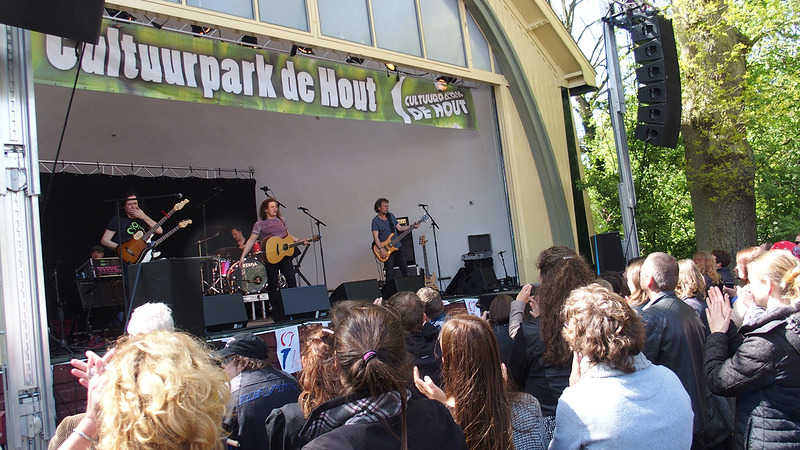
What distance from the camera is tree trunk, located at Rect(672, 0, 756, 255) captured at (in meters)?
8.95

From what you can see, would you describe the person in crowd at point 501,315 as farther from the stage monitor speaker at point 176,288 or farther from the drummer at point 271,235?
the drummer at point 271,235

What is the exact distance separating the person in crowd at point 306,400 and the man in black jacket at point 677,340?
5.15 feet

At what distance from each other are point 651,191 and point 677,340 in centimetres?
826

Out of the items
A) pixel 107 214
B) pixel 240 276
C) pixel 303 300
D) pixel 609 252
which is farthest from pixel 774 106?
pixel 107 214

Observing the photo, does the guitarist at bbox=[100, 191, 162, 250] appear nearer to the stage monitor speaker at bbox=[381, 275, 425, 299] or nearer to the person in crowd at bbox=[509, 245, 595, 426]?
the stage monitor speaker at bbox=[381, 275, 425, 299]

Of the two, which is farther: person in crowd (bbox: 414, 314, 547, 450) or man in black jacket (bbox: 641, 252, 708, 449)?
man in black jacket (bbox: 641, 252, 708, 449)

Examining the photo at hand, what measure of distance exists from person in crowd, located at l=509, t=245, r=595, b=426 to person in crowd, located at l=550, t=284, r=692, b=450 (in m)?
0.52

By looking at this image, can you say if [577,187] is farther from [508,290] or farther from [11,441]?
[11,441]

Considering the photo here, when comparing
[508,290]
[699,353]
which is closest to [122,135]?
[508,290]

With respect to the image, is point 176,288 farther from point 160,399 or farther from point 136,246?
point 160,399

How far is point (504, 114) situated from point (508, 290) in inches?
101

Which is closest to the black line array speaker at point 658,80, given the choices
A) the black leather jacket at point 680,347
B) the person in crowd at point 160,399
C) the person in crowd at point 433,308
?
the person in crowd at point 433,308

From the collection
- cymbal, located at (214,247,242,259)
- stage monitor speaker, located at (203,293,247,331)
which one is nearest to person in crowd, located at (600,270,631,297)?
stage monitor speaker, located at (203,293,247,331)

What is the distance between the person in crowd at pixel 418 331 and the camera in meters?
3.25
